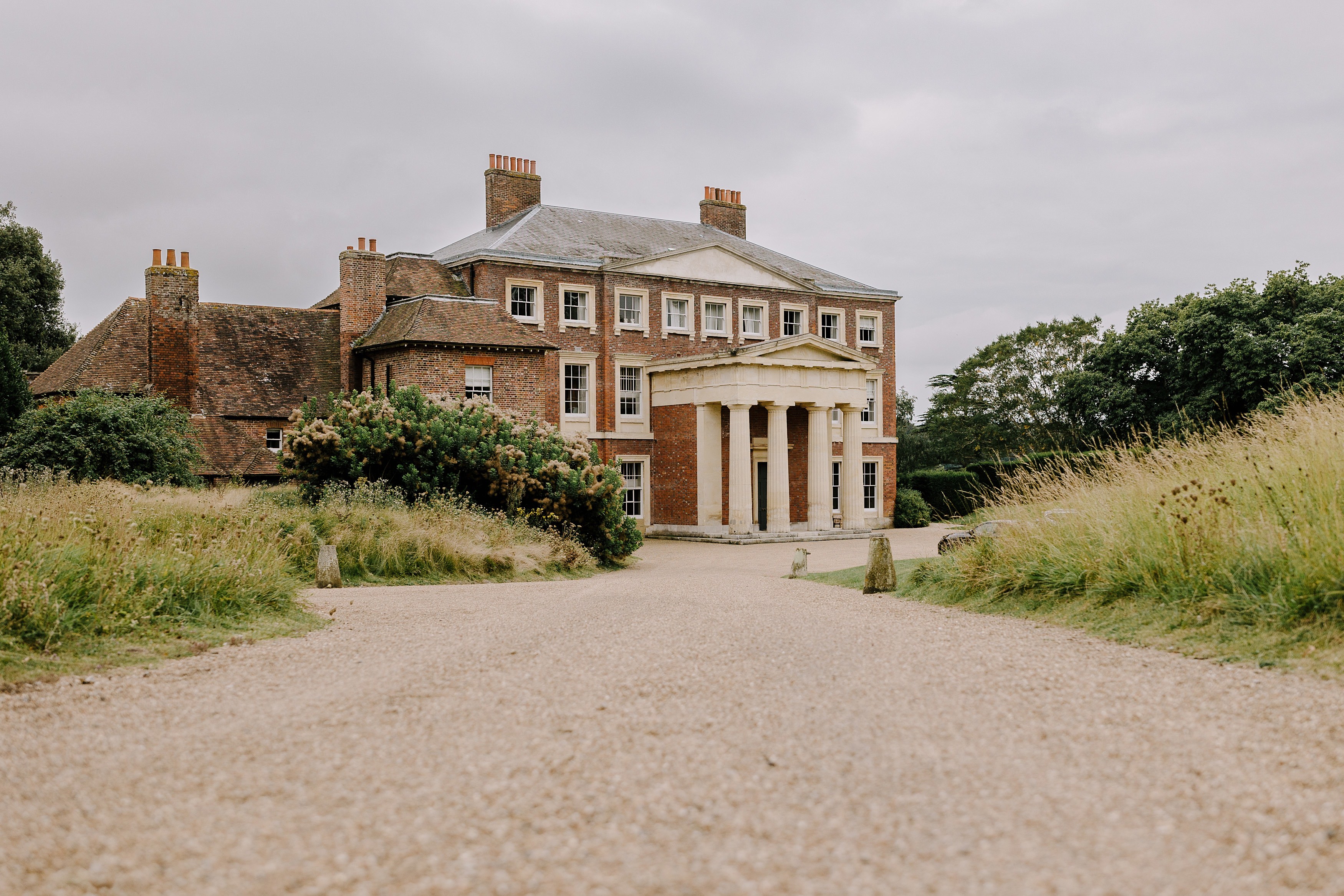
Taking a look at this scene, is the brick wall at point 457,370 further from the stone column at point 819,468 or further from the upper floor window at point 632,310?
the stone column at point 819,468

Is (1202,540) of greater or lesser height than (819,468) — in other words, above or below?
below

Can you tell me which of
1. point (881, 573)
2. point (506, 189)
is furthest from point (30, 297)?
point (881, 573)

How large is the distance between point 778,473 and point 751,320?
7226mm

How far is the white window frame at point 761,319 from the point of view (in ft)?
122

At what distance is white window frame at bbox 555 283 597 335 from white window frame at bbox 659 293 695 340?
252 centimetres

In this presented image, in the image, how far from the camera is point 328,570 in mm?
14227

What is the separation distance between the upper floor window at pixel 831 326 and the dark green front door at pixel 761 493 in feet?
22.8

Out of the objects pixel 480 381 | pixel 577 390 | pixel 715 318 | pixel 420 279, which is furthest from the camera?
pixel 715 318

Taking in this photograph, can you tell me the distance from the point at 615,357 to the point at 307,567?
66.7 ft

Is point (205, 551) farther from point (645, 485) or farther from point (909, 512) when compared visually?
point (909, 512)

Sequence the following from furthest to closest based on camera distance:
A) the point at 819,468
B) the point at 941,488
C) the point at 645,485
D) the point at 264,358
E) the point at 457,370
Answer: the point at 941,488
the point at 645,485
the point at 819,468
the point at 264,358
the point at 457,370

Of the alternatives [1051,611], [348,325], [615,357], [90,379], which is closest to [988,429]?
[615,357]

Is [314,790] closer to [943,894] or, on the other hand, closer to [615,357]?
[943,894]

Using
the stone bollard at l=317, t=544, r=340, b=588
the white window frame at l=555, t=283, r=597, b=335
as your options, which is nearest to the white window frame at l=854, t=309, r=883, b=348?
the white window frame at l=555, t=283, r=597, b=335
